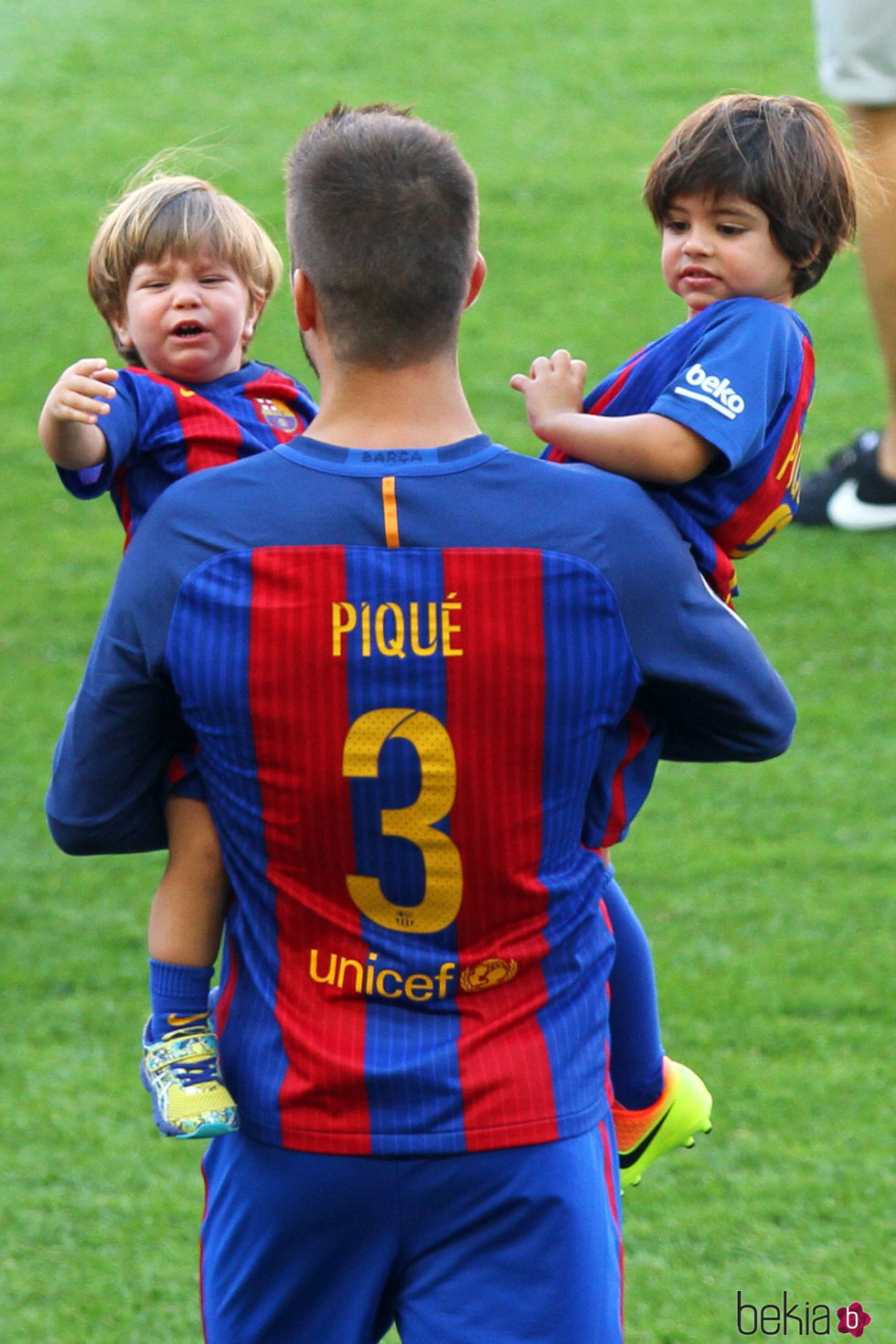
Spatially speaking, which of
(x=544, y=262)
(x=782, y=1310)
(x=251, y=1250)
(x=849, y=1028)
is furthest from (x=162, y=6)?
(x=251, y=1250)

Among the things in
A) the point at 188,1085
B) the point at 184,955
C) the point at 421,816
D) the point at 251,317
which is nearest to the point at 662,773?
the point at 251,317

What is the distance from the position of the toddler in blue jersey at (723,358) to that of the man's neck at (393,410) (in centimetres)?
26

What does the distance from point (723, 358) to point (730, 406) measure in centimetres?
8

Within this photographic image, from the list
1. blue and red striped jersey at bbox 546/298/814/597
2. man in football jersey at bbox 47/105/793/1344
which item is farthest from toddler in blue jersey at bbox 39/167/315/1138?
blue and red striped jersey at bbox 546/298/814/597

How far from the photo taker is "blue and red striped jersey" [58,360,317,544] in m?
2.52

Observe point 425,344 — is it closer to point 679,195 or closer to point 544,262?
point 679,195

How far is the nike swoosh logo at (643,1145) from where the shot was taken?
2.92 m

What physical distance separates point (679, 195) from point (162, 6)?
11.4 metres

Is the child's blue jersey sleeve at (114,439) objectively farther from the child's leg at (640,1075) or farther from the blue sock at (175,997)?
the child's leg at (640,1075)

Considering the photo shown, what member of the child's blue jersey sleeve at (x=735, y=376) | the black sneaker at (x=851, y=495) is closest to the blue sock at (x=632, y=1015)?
the child's blue jersey sleeve at (x=735, y=376)

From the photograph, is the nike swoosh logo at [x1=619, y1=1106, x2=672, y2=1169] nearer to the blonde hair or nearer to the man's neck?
the man's neck

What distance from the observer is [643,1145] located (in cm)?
293

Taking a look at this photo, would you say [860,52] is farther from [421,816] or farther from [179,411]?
[421,816]

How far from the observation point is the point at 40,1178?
4.05m
